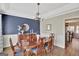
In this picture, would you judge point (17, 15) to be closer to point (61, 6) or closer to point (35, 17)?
point (35, 17)

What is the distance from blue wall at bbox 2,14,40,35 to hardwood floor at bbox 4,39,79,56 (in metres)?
0.36

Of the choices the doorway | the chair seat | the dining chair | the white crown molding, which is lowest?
the chair seat

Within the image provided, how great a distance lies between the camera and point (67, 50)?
210 centimetres

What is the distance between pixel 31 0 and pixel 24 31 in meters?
0.64

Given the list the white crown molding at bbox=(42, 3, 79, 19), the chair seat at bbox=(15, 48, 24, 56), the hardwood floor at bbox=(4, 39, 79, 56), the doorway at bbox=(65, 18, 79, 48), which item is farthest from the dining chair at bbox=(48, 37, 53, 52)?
the chair seat at bbox=(15, 48, 24, 56)

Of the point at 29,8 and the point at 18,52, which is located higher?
the point at 29,8

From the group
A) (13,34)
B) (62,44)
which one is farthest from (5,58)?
(62,44)

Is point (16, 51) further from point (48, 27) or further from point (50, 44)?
point (48, 27)

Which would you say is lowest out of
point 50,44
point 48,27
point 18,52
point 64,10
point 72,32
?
point 18,52

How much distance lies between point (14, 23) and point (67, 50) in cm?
120

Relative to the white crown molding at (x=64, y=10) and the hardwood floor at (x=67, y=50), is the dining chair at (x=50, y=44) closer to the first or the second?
the hardwood floor at (x=67, y=50)

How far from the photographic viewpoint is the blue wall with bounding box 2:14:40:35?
81.7 inches

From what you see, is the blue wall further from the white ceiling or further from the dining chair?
the dining chair

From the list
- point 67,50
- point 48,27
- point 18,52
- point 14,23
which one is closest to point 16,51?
point 18,52
